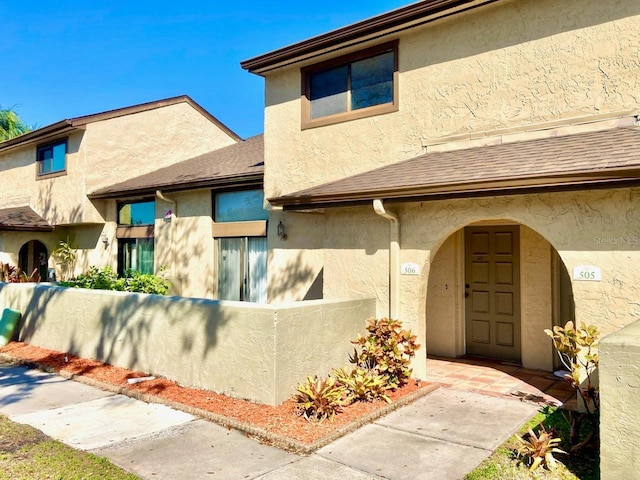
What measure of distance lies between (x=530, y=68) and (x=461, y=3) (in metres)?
1.66

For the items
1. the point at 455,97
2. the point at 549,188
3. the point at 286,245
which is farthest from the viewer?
the point at 286,245

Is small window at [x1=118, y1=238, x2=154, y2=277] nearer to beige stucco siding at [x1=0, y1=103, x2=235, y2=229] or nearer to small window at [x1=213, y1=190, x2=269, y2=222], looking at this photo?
beige stucco siding at [x1=0, y1=103, x2=235, y2=229]

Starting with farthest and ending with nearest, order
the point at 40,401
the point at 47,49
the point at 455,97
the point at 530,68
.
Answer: the point at 47,49, the point at 455,97, the point at 530,68, the point at 40,401

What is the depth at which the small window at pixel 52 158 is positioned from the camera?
56.9 feet

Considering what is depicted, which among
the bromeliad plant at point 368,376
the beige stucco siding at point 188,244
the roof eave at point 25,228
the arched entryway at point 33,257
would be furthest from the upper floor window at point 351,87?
the arched entryway at point 33,257

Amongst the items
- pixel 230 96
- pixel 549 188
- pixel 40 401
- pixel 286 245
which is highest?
pixel 230 96

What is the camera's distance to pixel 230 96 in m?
53.2

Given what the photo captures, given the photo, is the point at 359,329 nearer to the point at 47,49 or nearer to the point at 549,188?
the point at 549,188

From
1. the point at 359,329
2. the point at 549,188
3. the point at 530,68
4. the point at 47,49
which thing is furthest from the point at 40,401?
the point at 47,49

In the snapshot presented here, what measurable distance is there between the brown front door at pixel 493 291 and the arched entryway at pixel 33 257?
742 inches

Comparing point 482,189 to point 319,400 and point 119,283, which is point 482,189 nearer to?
point 319,400

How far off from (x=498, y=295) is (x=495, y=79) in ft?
13.7

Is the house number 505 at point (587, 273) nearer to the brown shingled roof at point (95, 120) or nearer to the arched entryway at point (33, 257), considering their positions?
the brown shingled roof at point (95, 120)

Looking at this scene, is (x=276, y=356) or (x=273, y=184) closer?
(x=276, y=356)
